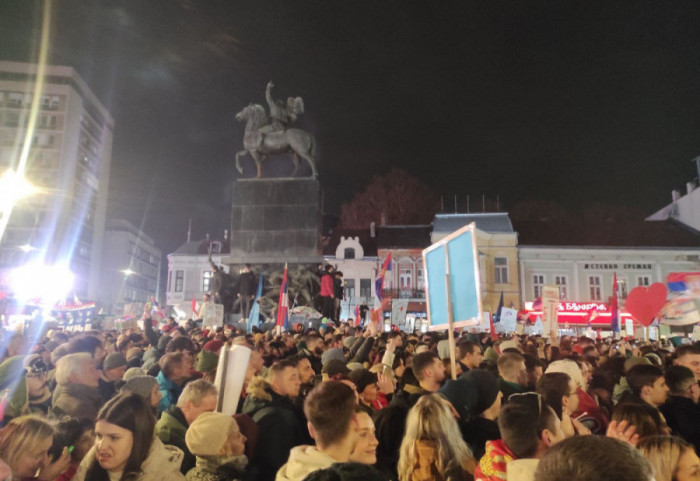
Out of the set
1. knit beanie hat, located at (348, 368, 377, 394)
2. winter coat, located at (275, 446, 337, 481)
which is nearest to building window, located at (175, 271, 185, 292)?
knit beanie hat, located at (348, 368, 377, 394)

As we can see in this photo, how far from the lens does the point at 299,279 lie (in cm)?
1939

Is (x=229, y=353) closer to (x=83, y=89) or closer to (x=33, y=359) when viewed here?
(x=33, y=359)

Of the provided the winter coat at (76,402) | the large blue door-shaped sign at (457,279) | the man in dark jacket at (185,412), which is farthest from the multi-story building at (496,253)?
the man in dark jacket at (185,412)

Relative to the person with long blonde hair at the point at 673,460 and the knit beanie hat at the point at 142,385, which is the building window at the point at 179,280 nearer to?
the knit beanie hat at the point at 142,385

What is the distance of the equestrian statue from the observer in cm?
2048

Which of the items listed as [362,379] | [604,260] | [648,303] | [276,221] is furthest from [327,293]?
[604,260]

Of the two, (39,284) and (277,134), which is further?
(39,284)

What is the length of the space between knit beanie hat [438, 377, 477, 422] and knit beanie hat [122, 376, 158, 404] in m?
2.35

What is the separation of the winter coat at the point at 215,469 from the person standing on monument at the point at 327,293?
15.2 metres

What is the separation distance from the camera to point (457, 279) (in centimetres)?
572

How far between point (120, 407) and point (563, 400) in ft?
9.92

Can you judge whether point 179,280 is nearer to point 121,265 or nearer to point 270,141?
point 121,265

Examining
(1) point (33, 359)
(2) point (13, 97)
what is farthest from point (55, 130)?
(1) point (33, 359)

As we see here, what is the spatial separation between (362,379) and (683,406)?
2645 millimetres
